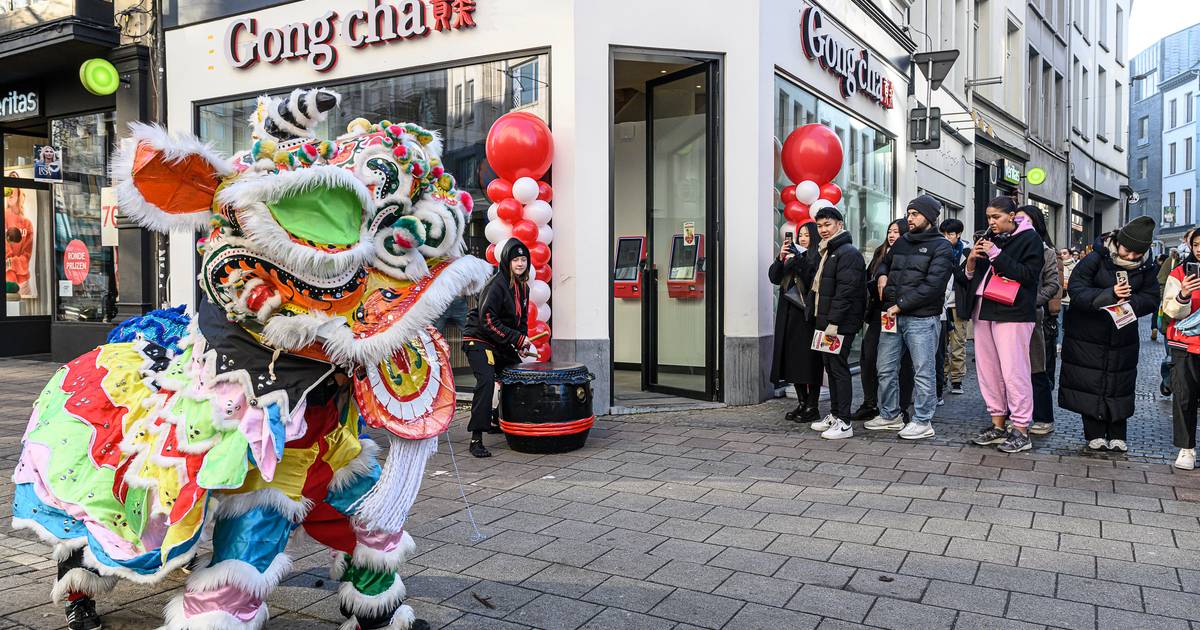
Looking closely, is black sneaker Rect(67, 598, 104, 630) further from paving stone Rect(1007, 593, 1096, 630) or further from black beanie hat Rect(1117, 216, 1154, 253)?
black beanie hat Rect(1117, 216, 1154, 253)

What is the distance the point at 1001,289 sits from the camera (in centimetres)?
641

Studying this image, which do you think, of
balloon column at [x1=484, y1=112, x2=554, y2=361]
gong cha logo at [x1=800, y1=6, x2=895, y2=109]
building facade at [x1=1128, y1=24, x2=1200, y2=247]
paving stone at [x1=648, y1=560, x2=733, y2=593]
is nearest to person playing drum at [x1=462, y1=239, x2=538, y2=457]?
balloon column at [x1=484, y1=112, x2=554, y2=361]

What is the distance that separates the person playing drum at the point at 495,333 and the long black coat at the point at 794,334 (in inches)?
98.1

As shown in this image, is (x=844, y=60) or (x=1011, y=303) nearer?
(x=1011, y=303)

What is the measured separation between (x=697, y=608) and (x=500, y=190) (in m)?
5.28

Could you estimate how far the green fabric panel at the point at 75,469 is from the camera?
266 centimetres

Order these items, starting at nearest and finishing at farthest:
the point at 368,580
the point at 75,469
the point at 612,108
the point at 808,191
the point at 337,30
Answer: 1. the point at 75,469
2. the point at 368,580
3. the point at 612,108
4. the point at 808,191
5. the point at 337,30

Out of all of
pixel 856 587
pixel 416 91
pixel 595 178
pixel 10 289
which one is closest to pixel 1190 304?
pixel 856 587

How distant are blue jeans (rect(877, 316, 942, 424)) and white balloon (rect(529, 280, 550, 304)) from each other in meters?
3.03

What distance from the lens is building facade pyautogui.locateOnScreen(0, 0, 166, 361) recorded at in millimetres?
11398

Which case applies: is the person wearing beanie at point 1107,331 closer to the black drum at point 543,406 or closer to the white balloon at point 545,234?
the black drum at point 543,406

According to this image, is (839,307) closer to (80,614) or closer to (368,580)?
(368,580)

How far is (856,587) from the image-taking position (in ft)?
12.0

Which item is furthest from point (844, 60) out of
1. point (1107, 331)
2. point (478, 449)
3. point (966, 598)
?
point (966, 598)
